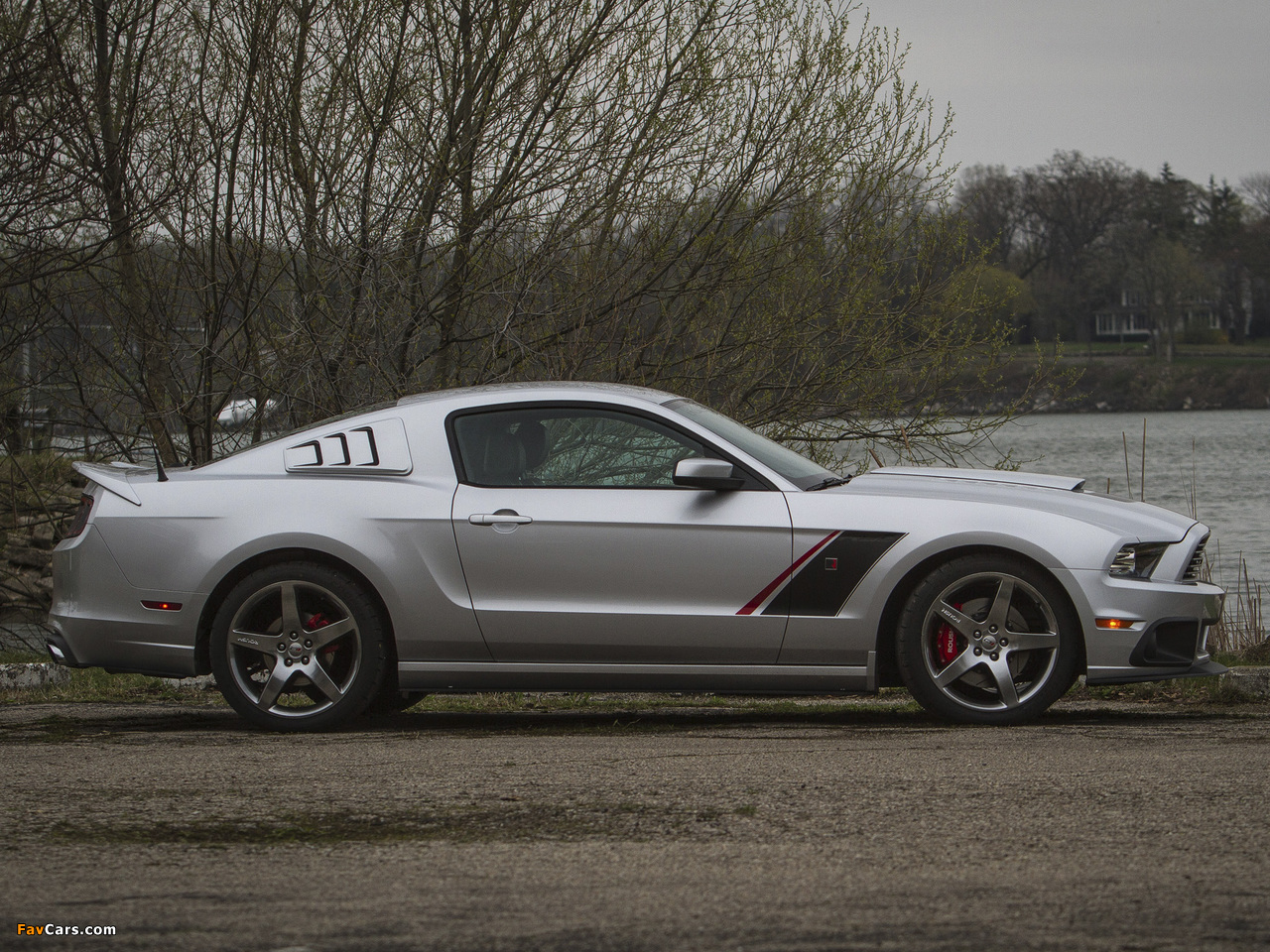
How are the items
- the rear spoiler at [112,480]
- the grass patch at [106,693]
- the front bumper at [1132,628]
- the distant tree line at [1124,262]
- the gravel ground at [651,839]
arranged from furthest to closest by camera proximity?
the distant tree line at [1124,262], the grass patch at [106,693], the rear spoiler at [112,480], the front bumper at [1132,628], the gravel ground at [651,839]

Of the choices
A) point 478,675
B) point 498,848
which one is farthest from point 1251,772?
point 478,675

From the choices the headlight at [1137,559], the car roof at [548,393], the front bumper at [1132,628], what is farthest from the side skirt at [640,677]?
the car roof at [548,393]

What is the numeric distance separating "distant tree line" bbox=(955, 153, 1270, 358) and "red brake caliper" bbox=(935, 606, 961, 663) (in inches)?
3262

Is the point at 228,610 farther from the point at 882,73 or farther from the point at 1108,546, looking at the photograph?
the point at 882,73

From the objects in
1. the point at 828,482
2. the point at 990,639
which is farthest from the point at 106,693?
the point at 990,639

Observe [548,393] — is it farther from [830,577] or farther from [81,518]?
[81,518]

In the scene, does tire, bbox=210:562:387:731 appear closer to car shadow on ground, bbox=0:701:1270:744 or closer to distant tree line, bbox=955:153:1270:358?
car shadow on ground, bbox=0:701:1270:744

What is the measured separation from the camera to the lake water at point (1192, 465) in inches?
952

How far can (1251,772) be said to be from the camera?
193 inches

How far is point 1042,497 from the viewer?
632 centimetres

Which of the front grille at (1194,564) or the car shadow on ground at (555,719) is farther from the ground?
the front grille at (1194,564)

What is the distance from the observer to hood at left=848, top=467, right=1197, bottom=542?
6129 mm

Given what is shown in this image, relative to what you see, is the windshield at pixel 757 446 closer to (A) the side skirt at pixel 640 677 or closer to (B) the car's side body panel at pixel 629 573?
(B) the car's side body panel at pixel 629 573

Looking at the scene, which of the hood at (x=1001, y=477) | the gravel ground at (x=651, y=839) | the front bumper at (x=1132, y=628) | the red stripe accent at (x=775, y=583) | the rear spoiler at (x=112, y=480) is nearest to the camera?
the gravel ground at (x=651, y=839)
